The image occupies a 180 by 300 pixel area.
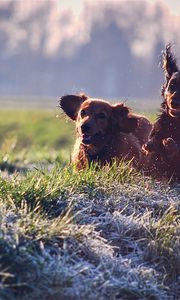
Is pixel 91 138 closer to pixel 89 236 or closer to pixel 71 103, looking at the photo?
pixel 71 103

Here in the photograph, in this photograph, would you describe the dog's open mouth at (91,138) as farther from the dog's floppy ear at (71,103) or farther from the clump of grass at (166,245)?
the clump of grass at (166,245)

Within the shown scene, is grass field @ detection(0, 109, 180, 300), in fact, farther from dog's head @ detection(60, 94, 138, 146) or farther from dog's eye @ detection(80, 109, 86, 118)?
dog's eye @ detection(80, 109, 86, 118)

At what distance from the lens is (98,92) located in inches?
4697

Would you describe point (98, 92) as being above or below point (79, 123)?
below

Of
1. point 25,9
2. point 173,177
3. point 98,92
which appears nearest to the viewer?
point 173,177

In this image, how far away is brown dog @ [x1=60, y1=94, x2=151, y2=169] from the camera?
9.37 meters

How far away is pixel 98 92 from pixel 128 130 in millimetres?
109922

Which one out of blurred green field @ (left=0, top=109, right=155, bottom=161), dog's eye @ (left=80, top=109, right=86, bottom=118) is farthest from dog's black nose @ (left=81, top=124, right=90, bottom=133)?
blurred green field @ (left=0, top=109, right=155, bottom=161)

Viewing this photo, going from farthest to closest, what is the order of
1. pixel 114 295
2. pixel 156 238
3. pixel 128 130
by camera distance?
pixel 128 130, pixel 156 238, pixel 114 295

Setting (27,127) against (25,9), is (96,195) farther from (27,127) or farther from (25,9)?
(25,9)

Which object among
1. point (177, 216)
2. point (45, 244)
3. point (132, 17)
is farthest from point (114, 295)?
point (132, 17)

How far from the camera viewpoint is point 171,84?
8.91 m

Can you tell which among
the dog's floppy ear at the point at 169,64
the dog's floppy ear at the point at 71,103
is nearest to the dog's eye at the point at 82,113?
the dog's floppy ear at the point at 71,103

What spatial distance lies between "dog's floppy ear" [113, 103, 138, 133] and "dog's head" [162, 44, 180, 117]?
21.3 inches
